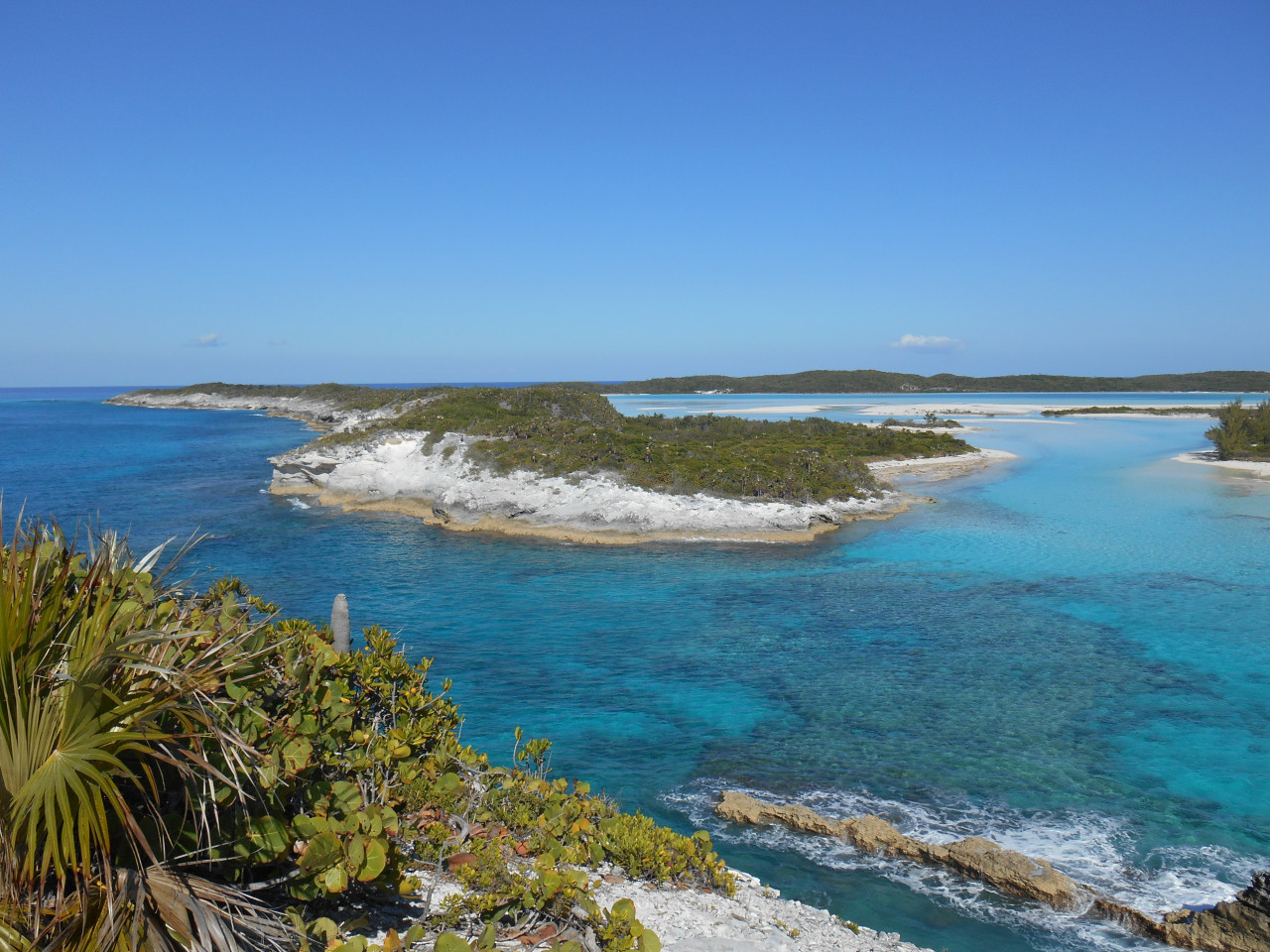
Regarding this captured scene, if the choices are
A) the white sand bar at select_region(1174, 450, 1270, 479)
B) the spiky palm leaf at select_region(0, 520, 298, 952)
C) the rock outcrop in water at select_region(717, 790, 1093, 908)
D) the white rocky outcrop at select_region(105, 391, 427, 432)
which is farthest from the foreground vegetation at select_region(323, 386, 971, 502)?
the spiky palm leaf at select_region(0, 520, 298, 952)

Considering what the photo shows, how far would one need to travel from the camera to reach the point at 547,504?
98.5 ft

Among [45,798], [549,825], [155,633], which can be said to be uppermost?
[155,633]

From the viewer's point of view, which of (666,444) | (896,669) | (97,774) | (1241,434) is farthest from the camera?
(1241,434)

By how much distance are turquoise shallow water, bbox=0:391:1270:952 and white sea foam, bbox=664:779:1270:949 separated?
37 mm

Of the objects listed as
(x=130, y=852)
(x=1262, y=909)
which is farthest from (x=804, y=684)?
(x=130, y=852)

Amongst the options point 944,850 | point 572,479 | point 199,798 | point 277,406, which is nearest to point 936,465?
point 572,479

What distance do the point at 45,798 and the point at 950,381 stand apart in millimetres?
200080

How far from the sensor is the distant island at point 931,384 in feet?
542

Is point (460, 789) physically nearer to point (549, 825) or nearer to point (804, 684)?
point (549, 825)

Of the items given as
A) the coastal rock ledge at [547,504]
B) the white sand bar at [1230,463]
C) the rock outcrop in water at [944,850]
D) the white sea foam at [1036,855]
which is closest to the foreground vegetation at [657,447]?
the coastal rock ledge at [547,504]

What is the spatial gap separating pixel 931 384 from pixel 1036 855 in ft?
608

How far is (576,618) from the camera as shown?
1939cm

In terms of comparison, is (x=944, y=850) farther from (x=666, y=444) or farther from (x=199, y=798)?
(x=666, y=444)

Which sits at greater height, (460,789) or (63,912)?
(63,912)
